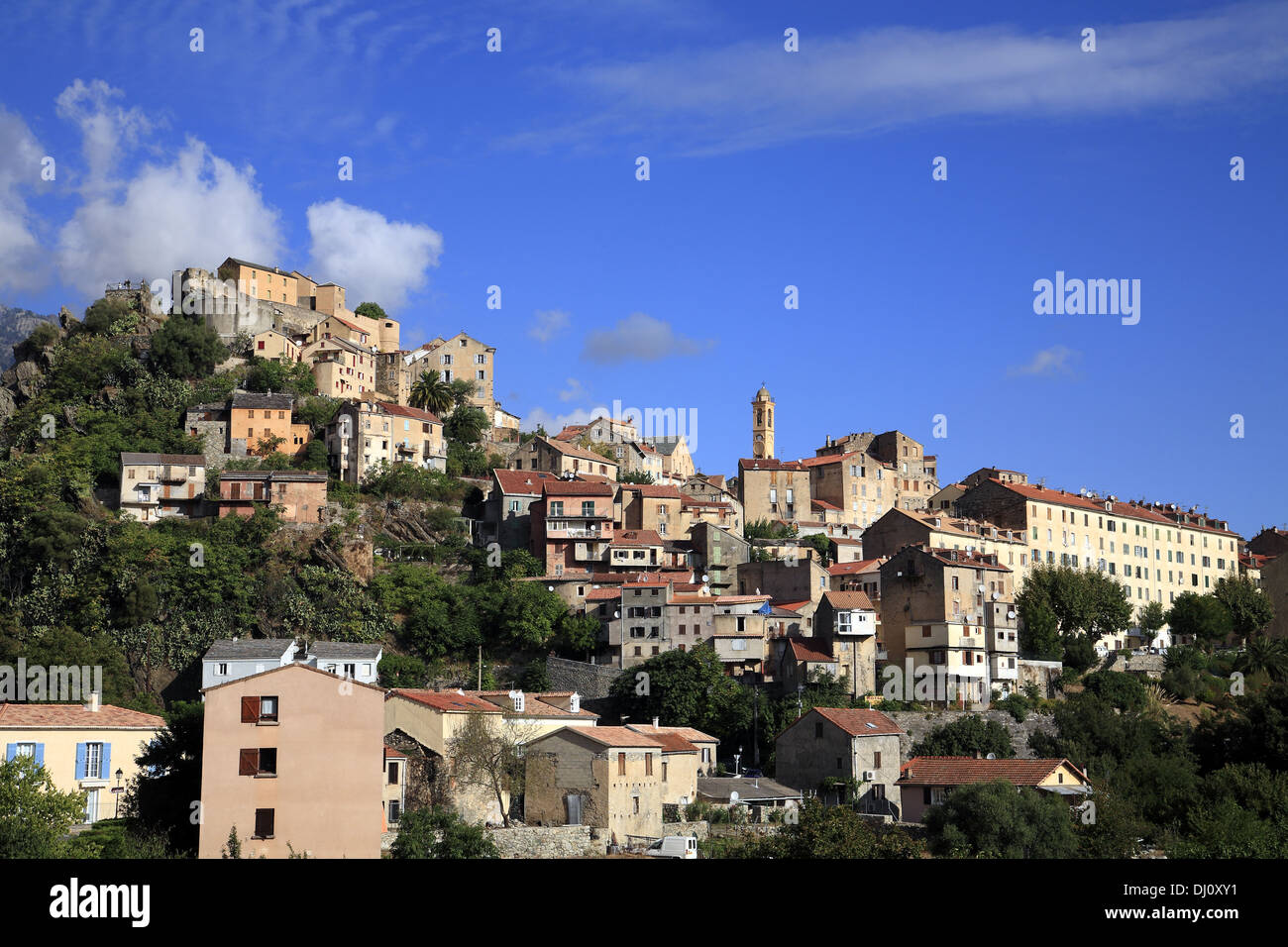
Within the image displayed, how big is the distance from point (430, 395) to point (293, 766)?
6102 cm

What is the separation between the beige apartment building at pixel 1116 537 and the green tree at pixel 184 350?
179 feet

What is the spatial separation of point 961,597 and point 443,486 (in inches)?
1369

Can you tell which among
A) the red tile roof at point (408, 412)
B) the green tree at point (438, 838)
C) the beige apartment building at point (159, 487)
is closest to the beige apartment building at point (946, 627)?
the green tree at point (438, 838)

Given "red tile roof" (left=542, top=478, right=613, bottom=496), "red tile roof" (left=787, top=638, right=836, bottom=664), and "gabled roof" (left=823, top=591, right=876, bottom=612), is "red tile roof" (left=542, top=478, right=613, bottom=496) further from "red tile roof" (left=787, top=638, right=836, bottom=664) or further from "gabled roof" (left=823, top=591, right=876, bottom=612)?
"red tile roof" (left=787, top=638, right=836, bottom=664)

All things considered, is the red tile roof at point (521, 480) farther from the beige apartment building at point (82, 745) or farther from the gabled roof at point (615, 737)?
the beige apartment building at point (82, 745)

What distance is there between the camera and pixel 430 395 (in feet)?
329

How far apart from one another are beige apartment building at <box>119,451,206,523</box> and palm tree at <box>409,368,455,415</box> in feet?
66.4

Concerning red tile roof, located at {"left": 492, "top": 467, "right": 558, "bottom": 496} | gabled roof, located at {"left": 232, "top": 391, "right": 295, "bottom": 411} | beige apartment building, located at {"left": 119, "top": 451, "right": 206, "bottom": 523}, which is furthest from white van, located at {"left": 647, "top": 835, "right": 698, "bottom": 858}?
gabled roof, located at {"left": 232, "top": 391, "right": 295, "bottom": 411}

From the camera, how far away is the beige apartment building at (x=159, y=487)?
8275 centimetres

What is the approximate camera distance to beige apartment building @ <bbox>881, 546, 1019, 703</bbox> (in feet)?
234

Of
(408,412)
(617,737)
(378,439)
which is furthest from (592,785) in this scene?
(408,412)

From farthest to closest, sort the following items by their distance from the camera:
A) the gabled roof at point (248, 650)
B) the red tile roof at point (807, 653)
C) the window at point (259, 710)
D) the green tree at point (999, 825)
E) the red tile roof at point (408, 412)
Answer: the red tile roof at point (408, 412), the red tile roof at point (807, 653), the gabled roof at point (248, 650), the green tree at point (999, 825), the window at point (259, 710)
